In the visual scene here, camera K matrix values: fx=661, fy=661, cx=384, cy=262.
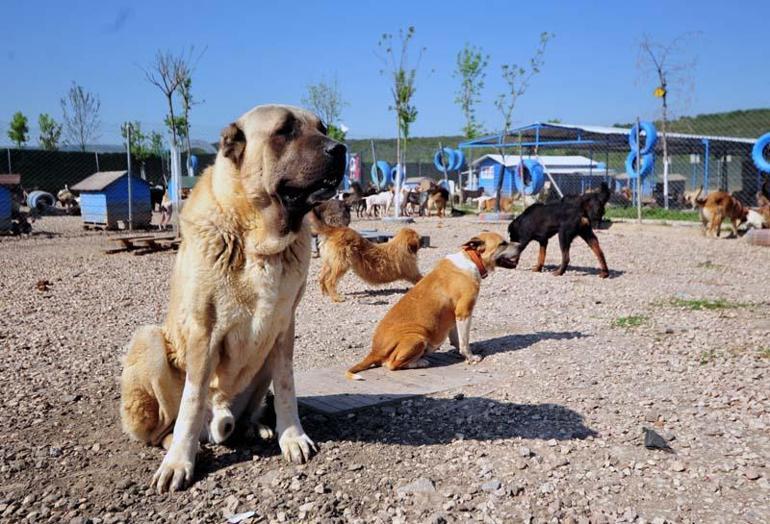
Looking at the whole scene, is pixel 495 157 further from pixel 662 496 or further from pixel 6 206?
pixel 662 496

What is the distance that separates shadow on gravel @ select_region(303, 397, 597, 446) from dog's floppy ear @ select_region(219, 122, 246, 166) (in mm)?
1798

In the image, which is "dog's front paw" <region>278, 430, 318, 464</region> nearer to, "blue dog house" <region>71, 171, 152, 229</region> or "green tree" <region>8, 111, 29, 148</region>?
"blue dog house" <region>71, 171, 152, 229</region>

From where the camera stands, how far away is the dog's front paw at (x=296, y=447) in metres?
3.68

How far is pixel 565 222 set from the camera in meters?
11.2

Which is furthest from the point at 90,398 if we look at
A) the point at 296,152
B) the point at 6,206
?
the point at 6,206

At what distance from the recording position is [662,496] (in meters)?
3.25

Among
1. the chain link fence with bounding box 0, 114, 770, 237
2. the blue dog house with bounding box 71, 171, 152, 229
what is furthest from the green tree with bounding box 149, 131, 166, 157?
the blue dog house with bounding box 71, 171, 152, 229

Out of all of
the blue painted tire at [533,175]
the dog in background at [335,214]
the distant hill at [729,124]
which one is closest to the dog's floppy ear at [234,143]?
the dog in background at [335,214]

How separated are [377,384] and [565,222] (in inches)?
275

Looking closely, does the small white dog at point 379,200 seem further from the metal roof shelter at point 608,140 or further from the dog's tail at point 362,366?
the dog's tail at point 362,366

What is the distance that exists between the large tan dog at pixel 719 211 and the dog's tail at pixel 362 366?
13309mm

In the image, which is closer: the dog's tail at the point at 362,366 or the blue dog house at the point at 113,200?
Answer: the dog's tail at the point at 362,366

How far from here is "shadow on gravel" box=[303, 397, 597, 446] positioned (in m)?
4.09

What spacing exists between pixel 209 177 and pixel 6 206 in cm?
1889
